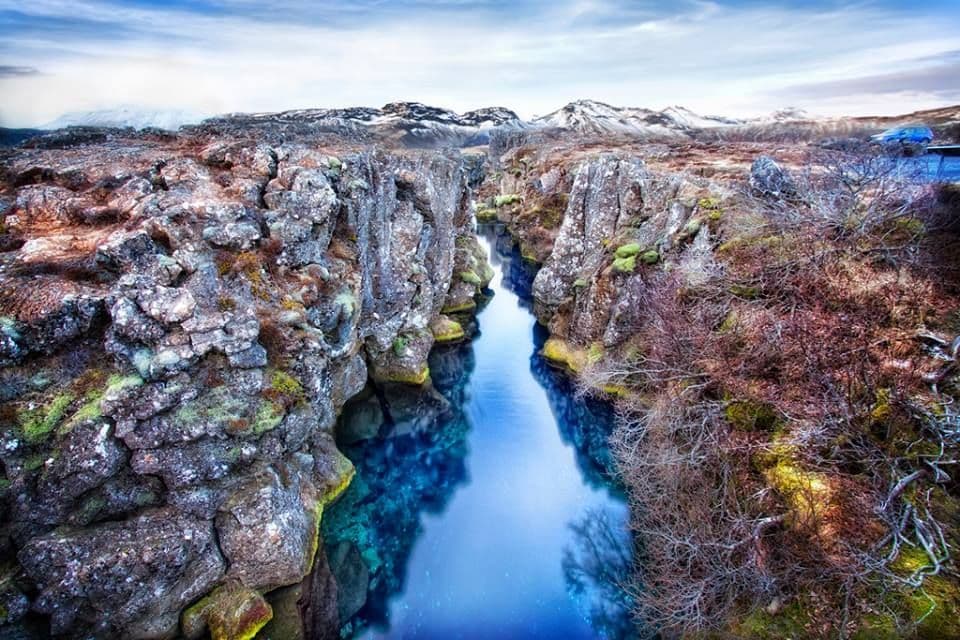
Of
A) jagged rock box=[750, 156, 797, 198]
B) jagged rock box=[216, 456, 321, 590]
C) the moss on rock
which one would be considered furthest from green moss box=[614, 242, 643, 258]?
jagged rock box=[216, 456, 321, 590]

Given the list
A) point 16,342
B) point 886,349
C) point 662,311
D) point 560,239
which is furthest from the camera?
point 560,239

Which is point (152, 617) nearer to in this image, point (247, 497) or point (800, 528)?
point (247, 497)

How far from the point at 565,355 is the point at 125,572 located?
2380 centimetres

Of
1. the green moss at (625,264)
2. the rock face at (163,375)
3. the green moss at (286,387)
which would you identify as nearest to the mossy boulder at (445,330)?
the rock face at (163,375)

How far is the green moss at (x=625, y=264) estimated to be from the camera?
25292 millimetres

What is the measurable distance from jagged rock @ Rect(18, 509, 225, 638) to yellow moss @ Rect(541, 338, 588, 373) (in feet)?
67.3

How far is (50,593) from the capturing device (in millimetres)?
11672

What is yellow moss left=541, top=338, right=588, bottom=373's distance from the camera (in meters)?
28.9

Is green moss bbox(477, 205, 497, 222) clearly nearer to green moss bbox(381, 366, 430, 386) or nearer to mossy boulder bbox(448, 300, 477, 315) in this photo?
mossy boulder bbox(448, 300, 477, 315)

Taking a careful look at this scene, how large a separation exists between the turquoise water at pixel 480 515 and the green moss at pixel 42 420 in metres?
10.2

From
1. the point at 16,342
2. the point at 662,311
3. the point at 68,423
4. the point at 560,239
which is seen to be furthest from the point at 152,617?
the point at 560,239

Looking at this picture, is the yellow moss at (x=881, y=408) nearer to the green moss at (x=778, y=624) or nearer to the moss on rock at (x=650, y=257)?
the green moss at (x=778, y=624)

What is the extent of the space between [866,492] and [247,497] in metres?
16.9

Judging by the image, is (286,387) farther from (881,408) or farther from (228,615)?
(881,408)
